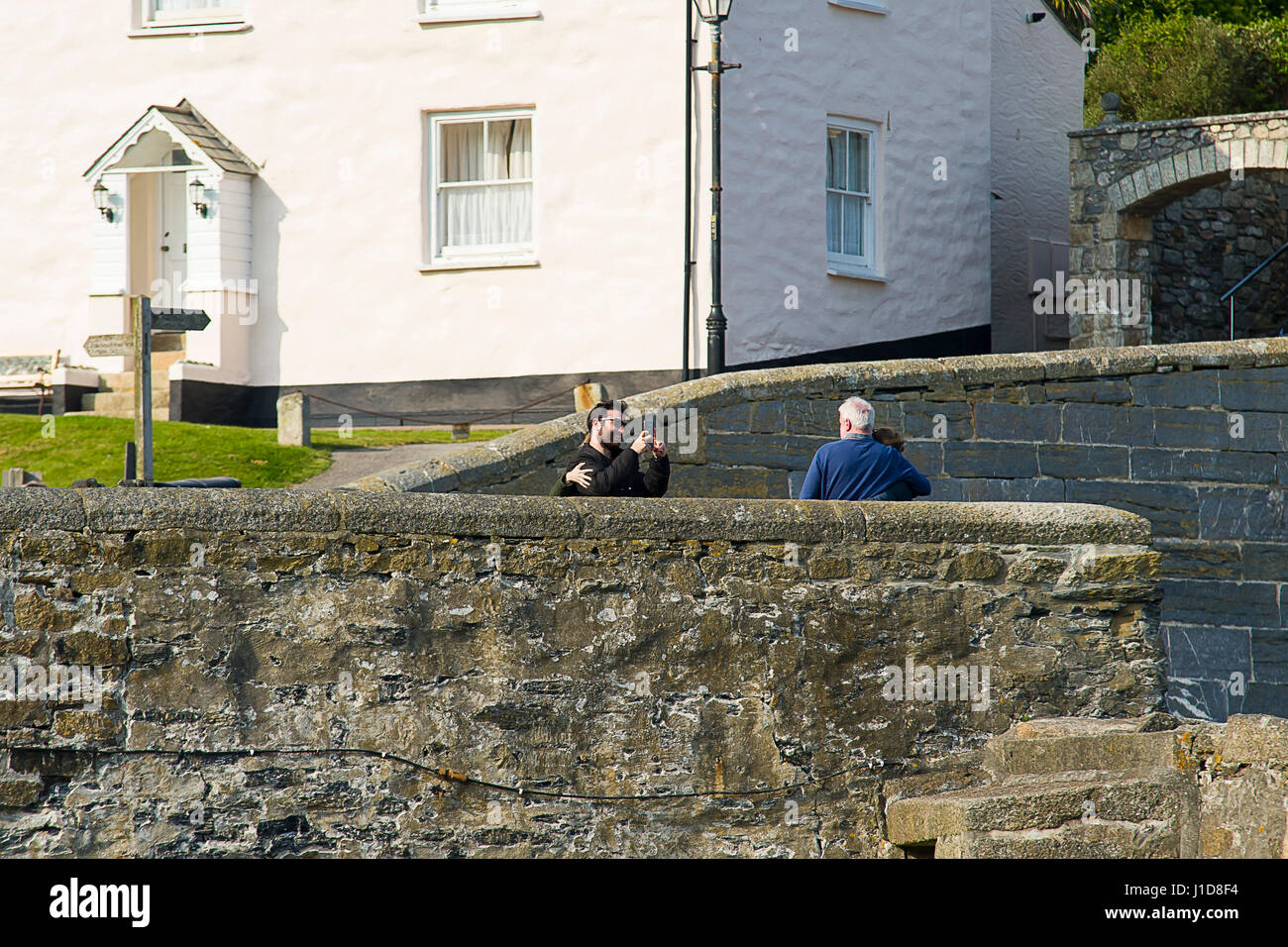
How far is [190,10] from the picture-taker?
1738 cm

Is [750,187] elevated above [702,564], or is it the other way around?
[750,187]

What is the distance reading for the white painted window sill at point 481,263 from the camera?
16484 millimetres

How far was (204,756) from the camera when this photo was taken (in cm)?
571

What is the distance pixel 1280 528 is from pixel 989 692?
18.4 feet

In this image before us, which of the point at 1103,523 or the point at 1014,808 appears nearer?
the point at 1014,808

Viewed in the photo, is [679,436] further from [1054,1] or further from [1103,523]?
[1054,1]

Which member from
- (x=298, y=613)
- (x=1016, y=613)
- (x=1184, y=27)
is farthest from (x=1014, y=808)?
(x=1184, y=27)

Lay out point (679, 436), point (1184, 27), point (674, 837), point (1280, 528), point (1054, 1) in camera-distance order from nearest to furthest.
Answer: point (674, 837) < point (679, 436) < point (1280, 528) < point (1054, 1) < point (1184, 27)

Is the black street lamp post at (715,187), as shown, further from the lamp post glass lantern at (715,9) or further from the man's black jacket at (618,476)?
the man's black jacket at (618,476)

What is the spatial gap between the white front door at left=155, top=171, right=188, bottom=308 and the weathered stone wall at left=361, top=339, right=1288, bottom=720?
10433mm

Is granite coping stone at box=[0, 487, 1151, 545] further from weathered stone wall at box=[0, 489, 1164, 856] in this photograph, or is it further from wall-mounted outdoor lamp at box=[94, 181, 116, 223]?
wall-mounted outdoor lamp at box=[94, 181, 116, 223]

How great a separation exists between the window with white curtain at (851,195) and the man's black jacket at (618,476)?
9.93 m

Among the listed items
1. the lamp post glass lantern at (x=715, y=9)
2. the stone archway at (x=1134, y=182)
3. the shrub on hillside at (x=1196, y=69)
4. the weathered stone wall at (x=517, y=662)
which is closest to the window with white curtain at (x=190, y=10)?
the lamp post glass lantern at (x=715, y=9)
